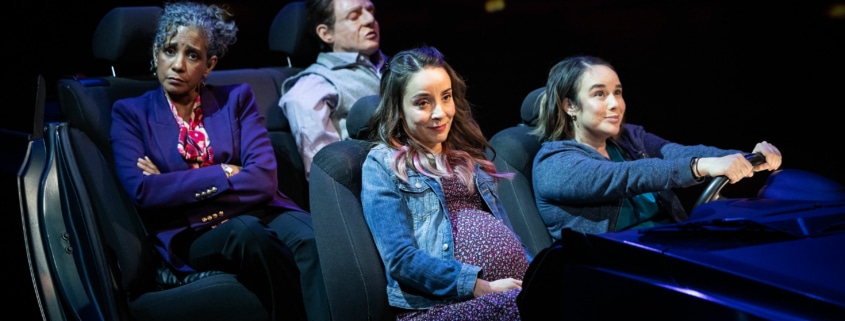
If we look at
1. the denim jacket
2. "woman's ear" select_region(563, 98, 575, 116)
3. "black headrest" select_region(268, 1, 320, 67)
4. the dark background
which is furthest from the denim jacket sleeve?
"black headrest" select_region(268, 1, 320, 67)

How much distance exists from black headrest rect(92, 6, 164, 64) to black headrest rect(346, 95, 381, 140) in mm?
928

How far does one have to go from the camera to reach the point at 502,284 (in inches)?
78.9

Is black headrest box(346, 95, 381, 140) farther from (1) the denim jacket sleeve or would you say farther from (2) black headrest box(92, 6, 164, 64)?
(2) black headrest box(92, 6, 164, 64)

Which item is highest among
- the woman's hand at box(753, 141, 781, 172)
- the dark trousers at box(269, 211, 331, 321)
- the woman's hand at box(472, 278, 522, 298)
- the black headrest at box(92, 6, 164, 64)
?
the black headrest at box(92, 6, 164, 64)

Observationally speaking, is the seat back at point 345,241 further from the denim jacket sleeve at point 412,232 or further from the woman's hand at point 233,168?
the woman's hand at point 233,168

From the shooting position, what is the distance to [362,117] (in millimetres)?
2316

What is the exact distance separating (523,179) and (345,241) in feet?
2.38

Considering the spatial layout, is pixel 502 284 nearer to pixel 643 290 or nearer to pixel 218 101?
pixel 643 290

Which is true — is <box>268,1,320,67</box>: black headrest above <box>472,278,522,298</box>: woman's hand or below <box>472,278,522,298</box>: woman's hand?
above

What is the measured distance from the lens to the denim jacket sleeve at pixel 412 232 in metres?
2.00

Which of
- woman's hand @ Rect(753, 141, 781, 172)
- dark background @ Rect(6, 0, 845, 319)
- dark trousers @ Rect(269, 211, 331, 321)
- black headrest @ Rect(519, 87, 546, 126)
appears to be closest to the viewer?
woman's hand @ Rect(753, 141, 781, 172)

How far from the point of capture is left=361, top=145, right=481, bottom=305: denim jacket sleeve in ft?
6.56

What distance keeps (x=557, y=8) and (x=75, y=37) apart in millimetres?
2086

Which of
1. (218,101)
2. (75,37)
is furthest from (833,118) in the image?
(75,37)
